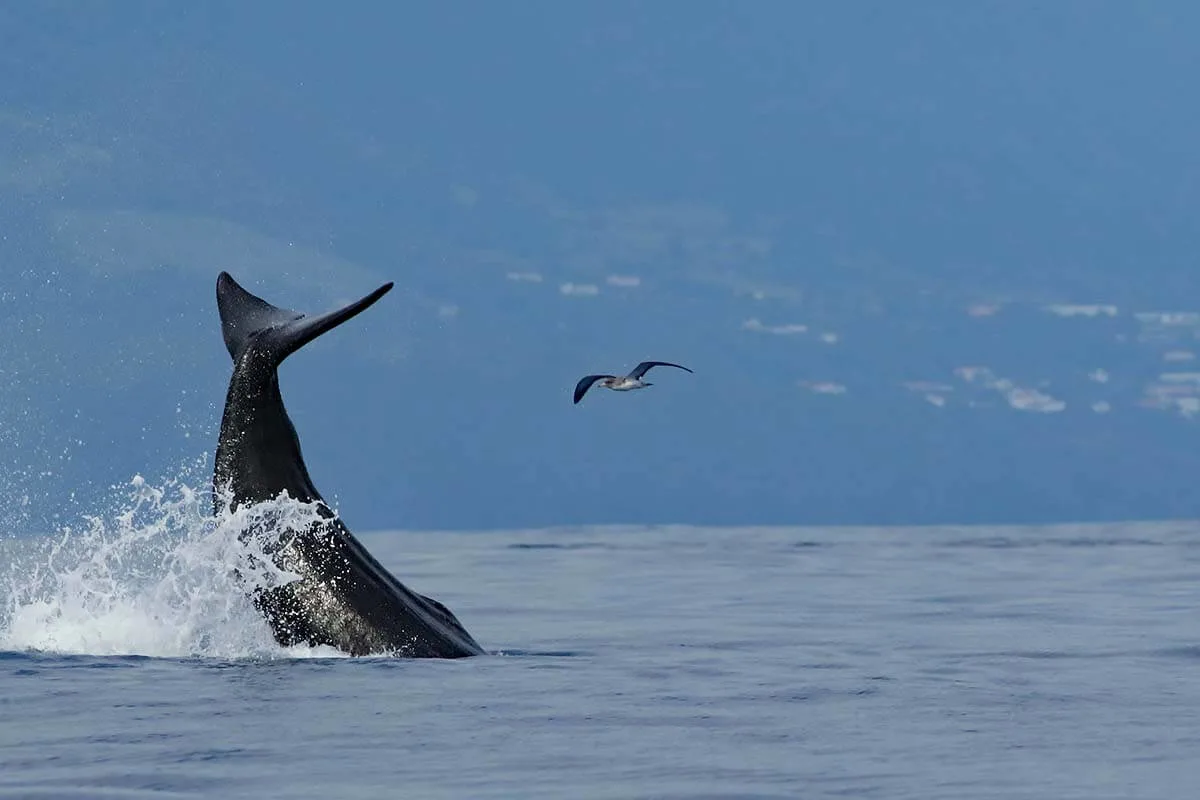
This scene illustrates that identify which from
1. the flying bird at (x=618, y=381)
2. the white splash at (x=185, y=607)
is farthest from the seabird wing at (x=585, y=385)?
the white splash at (x=185, y=607)

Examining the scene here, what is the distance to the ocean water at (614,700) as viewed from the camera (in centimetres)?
995

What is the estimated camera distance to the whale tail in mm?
14070

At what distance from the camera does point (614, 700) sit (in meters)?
13.1

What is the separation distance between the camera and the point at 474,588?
1086 inches

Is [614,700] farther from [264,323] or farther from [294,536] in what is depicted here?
[264,323]

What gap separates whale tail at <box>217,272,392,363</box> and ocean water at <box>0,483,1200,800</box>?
1345mm

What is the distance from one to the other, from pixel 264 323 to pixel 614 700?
3.85 meters

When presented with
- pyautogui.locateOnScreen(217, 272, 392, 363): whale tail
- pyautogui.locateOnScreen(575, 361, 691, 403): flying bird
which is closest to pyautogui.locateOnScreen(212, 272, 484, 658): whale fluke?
pyautogui.locateOnScreen(217, 272, 392, 363): whale tail

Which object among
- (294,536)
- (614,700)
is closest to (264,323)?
(294,536)

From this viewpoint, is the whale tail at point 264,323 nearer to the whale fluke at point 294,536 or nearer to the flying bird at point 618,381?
the whale fluke at point 294,536

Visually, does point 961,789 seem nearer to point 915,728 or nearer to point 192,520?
point 915,728

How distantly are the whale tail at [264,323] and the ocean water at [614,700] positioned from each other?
4.41 ft

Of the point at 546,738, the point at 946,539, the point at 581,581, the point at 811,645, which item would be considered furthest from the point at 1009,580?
the point at 946,539

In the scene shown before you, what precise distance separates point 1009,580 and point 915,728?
17601 millimetres
